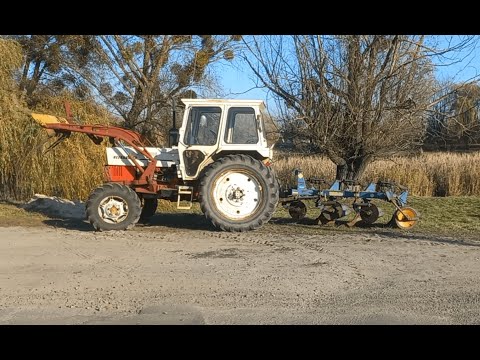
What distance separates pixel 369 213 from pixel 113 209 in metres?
5.12

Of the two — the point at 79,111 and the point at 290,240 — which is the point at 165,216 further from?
the point at 79,111

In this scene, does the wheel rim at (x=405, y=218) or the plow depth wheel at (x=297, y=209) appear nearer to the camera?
the wheel rim at (x=405, y=218)

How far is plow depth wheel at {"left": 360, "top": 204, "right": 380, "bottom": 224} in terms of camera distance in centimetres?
1141

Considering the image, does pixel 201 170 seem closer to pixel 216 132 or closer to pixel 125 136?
pixel 216 132

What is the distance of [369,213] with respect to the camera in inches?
452

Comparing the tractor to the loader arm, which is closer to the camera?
the tractor

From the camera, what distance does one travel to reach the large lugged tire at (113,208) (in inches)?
419

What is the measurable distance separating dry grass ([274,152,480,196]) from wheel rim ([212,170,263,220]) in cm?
985

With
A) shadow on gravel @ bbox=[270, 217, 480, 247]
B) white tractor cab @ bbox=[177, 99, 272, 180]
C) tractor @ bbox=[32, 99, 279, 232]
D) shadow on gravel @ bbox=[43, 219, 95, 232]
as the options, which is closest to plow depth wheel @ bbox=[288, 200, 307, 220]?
shadow on gravel @ bbox=[270, 217, 480, 247]

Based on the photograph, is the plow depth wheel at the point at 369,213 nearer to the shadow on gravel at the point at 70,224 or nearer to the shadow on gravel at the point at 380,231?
the shadow on gravel at the point at 380,231

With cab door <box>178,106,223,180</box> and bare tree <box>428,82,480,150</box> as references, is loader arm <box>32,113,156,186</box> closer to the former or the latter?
cab door <box>178,106,223,180</box>

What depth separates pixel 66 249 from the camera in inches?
349

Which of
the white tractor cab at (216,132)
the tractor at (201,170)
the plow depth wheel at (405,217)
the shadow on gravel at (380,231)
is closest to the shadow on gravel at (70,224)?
the tractor at (201,170)

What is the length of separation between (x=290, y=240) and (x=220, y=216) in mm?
1691
